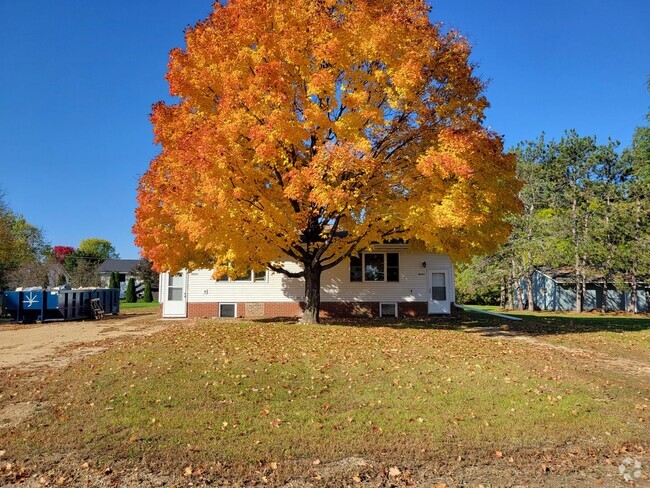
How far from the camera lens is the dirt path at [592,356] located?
928 cm

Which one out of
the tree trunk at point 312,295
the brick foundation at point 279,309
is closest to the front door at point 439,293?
the brick foundation at point 279,309

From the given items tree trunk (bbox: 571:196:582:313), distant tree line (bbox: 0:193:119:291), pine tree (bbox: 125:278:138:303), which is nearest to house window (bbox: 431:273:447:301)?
tree trunk (bbox: 571:196:582:313)

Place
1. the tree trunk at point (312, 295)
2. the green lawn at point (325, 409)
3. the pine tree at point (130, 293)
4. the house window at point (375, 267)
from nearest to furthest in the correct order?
1. the green lawn at point (325, 409)
2. the tree trunk at point (312, 295)
3. the house window at point (375, 267)
4. the pine tree at point (130, 293)

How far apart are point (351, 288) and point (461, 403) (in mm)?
13870

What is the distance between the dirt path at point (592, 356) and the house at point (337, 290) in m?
6.15

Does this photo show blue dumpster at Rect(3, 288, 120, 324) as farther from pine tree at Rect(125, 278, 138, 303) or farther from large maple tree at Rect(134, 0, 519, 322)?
pine tree at Rect(125, 278, 138, 303)

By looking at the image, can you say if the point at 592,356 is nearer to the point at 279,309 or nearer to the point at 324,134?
the point at 324,134

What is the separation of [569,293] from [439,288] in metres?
22.1

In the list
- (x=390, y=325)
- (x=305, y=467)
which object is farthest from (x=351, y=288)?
(x=305, y=467)

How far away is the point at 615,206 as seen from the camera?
1252 inches

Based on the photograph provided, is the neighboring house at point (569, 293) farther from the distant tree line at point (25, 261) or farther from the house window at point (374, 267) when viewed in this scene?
the distant tree line at point (25, 261)

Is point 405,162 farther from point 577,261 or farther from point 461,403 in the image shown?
point 577,261

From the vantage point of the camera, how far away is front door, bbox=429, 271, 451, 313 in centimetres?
2094

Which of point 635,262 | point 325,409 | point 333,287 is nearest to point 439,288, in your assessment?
point 333,287
